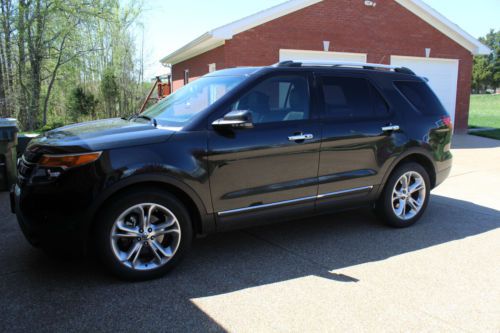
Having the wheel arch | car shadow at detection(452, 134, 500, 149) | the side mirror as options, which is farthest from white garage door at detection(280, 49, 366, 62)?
the wheel arch

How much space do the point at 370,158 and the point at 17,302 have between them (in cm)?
365

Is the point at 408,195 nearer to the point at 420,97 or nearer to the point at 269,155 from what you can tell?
the point at 420,97

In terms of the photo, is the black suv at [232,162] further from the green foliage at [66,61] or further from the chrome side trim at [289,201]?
the green foliage at [66,61]

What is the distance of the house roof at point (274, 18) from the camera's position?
12.6m

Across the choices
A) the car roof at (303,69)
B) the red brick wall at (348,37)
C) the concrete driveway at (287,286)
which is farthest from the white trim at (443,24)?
the concrete driveway at (287,286)

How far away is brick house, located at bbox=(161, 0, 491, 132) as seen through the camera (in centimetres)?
1298

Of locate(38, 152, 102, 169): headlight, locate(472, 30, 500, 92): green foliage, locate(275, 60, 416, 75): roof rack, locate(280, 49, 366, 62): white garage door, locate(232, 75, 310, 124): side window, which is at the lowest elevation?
locate(38, 152, 102, 169): headlight

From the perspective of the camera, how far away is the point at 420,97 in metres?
5.28

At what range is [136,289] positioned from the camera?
11.3ft

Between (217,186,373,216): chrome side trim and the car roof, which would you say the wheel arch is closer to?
(217,186,373,216): chrome side trim

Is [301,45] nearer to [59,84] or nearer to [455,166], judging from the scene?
[455,166]

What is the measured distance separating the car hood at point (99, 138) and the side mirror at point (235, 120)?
0.43 meters

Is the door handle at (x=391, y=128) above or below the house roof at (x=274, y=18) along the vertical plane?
below

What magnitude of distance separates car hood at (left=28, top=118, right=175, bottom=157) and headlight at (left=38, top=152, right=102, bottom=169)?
0.05m
